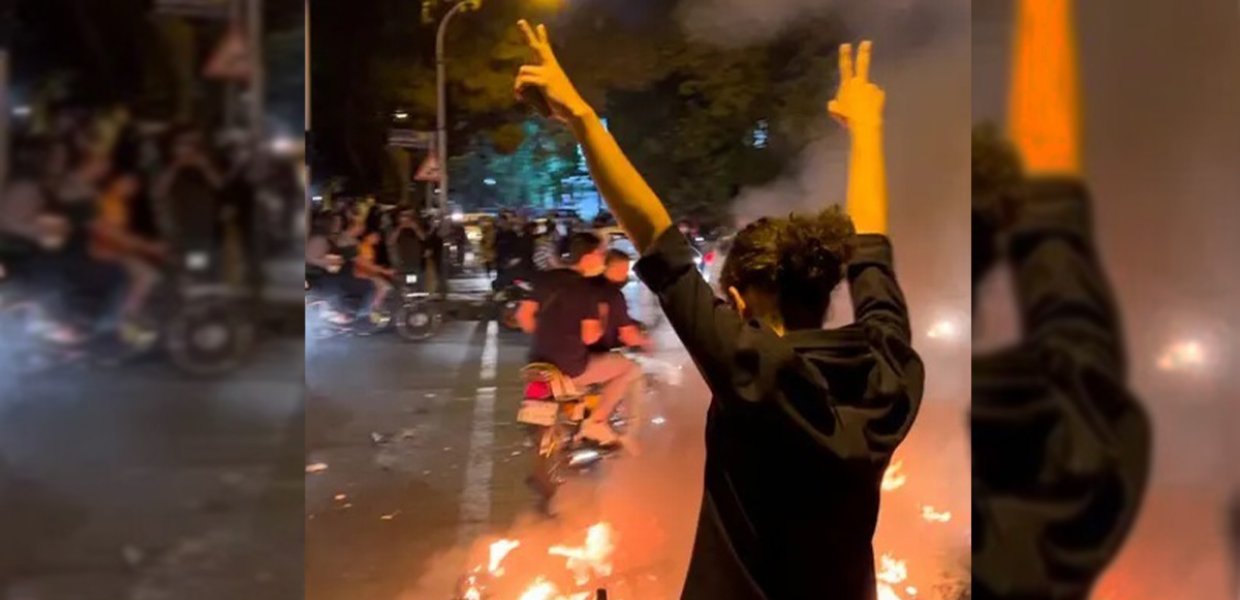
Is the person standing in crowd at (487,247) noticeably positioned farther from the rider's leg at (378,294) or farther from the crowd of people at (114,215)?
the crowd of people at (114,215)

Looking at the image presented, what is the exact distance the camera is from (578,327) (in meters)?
1.46

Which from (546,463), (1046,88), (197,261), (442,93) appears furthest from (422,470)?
(1046,88)

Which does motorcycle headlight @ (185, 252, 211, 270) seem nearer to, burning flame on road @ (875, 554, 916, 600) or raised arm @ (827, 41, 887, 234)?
raised arm @ (827, 41, 887, 234)

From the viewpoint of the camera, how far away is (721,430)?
3.70 feet

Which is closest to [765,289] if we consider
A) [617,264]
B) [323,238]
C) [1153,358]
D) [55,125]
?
[617,264]

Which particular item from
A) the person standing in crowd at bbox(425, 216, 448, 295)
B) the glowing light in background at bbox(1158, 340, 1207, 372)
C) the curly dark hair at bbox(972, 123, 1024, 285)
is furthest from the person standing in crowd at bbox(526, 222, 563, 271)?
the glowing light in background at bbox(1158, 340, 1207, 372)

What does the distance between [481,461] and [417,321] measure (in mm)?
201

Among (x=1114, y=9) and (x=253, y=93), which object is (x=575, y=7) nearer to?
(x=253, y=93)

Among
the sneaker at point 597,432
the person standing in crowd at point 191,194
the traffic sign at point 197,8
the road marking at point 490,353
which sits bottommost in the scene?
the sneaker at point 597,432

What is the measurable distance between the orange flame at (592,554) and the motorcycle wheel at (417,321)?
0.33m

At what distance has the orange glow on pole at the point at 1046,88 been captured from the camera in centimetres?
153

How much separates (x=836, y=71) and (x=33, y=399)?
1.11 meters

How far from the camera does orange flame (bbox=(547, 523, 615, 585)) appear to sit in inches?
57.9

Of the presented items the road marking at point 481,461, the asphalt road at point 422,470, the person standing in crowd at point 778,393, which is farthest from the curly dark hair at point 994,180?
the road marking at point 481,461
